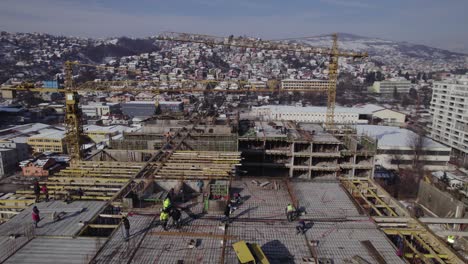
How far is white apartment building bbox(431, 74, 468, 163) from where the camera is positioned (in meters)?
45.7

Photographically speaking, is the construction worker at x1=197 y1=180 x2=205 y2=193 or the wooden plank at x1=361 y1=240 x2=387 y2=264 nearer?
the wooden plank at x1=361 y1=240 x2=387 y2=264

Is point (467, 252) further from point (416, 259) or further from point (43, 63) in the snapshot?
point (43, 63)

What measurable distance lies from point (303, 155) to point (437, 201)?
1248 centimetres

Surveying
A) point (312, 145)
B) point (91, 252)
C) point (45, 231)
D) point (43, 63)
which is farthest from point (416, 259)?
point (43, 63)

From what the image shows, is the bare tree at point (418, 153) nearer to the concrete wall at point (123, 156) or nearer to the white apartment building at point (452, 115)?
the white apartment building at point (452, 115)

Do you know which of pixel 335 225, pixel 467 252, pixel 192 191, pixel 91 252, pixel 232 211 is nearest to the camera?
pixel 91 252

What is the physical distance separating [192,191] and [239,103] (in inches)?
2666

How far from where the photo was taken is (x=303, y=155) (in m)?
25.6

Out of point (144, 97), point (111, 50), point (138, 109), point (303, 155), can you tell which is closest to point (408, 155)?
point (303, 155)

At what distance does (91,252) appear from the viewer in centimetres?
841

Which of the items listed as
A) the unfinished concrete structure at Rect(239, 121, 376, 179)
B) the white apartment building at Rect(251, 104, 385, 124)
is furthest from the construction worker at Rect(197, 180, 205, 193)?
the white apartment building at Rect(251, 104, 385, 124)

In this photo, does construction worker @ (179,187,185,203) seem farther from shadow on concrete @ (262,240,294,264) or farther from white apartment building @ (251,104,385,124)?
white apartment building @ (251,104,385,124)

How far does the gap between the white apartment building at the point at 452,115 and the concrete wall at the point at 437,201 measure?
20403 millimetres

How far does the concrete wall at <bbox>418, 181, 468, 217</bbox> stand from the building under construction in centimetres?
1427
